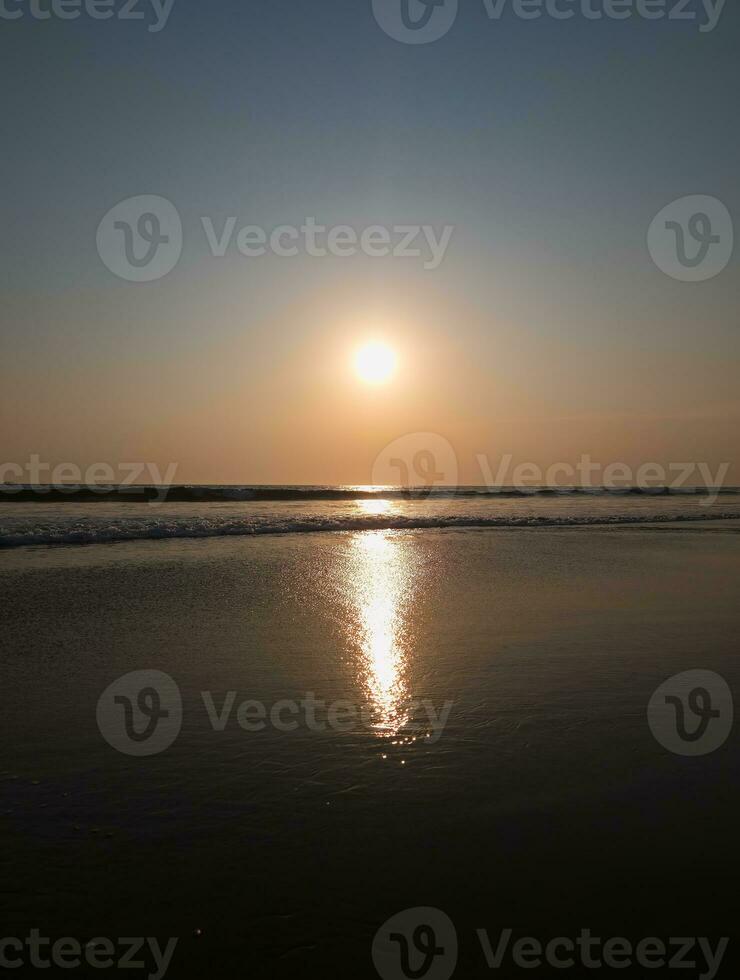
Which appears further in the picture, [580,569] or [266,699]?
[580,569]

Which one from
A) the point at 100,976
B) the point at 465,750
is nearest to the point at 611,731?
the point at 465,750

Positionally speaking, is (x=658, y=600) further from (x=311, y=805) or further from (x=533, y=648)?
(x=311, y=805)

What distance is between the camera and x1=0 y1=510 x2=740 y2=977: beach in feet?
9.02

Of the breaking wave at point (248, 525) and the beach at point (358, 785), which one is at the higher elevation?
the breaking wave at point (248, 525)

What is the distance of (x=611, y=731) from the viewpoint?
4719 mm

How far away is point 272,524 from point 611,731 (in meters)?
19.8

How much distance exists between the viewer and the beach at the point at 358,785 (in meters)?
2.75

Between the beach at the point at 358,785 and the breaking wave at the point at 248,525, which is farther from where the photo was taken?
the breaking wave at the point at 248,525

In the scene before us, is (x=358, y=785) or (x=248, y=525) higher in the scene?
(x=248, y=525)

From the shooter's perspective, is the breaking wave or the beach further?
the breaking wave

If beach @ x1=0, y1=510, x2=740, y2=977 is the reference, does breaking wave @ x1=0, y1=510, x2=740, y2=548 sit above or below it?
above

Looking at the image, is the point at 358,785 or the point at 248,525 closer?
the point at 358,785

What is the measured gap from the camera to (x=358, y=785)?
3.87 metres

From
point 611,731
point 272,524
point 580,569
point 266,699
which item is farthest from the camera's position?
point 272,524
